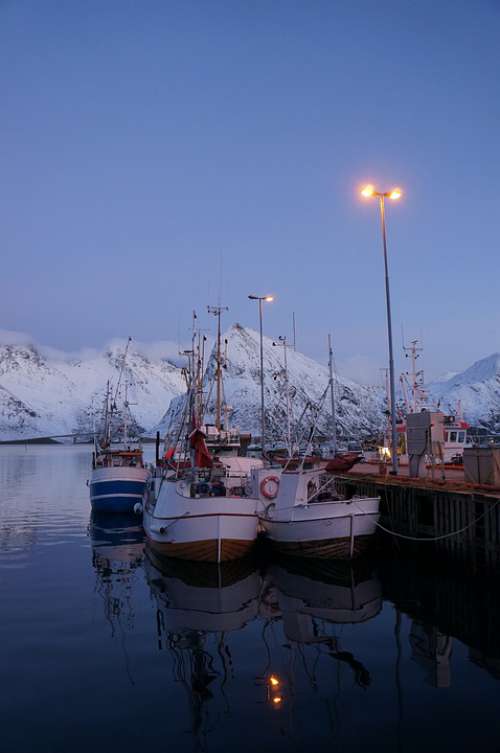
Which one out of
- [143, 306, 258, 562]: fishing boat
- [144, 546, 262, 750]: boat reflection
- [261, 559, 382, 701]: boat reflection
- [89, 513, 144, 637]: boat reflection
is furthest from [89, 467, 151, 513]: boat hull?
[261, 559, 382, 701]: boat reflection

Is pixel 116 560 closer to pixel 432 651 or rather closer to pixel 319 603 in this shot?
pixel 319 603

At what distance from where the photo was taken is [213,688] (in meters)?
11.0

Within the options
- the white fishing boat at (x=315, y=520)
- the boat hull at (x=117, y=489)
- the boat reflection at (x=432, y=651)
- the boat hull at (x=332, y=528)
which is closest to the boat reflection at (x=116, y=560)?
the boat hull at (x=117, y=489)

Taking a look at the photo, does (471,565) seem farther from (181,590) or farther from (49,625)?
(49,625)

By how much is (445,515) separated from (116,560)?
532 inches

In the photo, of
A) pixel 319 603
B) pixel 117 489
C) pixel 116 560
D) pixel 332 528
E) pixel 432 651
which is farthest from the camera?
pixel 117 489

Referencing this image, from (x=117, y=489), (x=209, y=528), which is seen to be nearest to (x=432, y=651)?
(x=209, y=528)

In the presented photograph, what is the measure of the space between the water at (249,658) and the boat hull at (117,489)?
53.5 feet

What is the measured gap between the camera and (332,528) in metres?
21.1

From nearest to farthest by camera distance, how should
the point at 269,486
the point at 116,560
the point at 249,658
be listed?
the point at 249,658
the point at 269,486
the point at 116,560

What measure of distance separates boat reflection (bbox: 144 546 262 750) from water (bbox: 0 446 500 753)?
52mm

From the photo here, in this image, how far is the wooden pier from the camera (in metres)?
18.2

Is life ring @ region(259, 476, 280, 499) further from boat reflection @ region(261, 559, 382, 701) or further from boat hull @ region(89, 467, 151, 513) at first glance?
boat hull @ region(89, 467, 151, 513)

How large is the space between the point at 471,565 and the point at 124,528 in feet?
71.8
